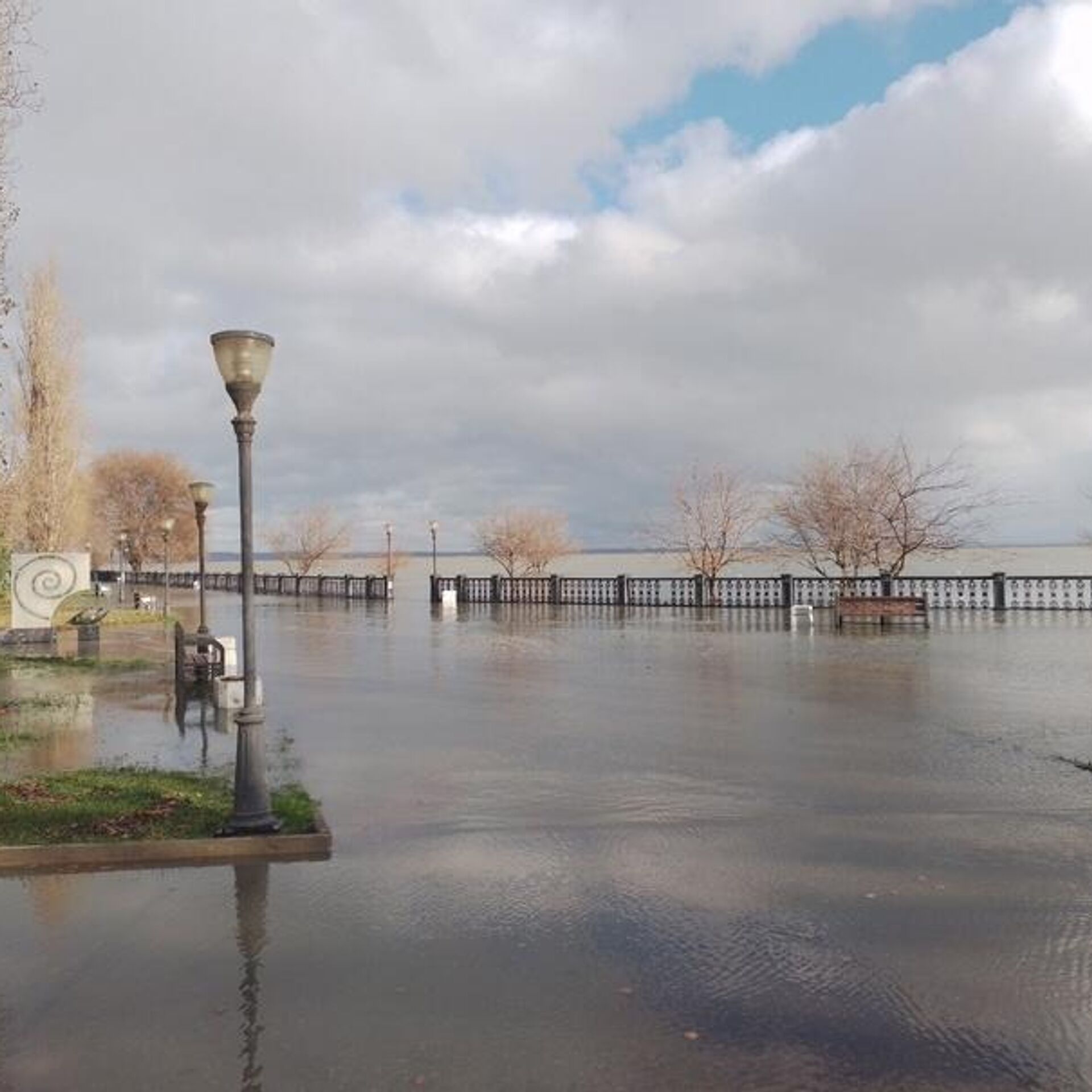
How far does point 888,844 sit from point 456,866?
2.87 metres

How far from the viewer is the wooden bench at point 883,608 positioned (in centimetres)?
2688

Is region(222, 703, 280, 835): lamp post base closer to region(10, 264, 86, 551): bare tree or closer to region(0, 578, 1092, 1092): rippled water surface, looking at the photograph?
region(0, 578, 1092, 1092): rippled water surface

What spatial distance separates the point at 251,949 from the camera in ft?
15.9

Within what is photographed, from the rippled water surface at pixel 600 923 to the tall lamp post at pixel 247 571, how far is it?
24.9 inches

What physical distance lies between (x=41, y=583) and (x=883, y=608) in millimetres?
21909

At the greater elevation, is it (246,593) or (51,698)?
(246,593)

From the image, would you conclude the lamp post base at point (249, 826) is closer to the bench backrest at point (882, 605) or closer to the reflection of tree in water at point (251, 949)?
the reflection of tree in water at point (251, 949)

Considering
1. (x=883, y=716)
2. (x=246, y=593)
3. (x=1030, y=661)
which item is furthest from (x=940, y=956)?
(x=1030, y=661)

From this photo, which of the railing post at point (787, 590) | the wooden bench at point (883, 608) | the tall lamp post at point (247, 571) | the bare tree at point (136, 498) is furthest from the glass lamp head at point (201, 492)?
the bare tree at point (136, 498)

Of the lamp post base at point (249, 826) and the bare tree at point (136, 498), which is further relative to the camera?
the bare tree at point (136, 498)

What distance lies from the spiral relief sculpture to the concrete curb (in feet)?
63.6

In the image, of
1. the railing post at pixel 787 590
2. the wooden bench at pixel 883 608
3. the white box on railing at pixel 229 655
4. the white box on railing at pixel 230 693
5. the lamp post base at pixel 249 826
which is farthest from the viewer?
the railing post at pixel 787 590

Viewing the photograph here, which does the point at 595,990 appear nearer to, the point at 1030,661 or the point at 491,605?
the point at 1030,661

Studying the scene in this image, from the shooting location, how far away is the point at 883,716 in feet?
38.4
